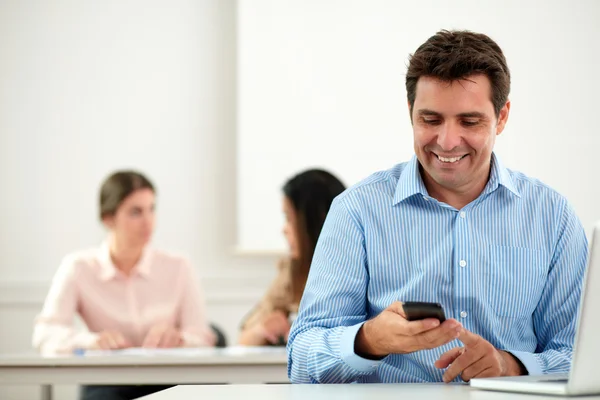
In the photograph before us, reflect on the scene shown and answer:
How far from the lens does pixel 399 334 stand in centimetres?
155

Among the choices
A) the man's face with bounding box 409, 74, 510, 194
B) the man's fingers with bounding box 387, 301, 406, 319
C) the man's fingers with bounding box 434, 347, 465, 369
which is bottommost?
the man's fingers with bounding box 434, 347, 465, 369

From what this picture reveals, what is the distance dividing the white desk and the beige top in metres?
2.26

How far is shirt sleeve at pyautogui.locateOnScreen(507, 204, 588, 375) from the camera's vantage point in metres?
1.87

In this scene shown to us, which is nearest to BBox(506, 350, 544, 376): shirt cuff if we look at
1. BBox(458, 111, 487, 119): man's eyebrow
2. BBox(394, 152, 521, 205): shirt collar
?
BBox(394, 152, 521, 205): shirt collar

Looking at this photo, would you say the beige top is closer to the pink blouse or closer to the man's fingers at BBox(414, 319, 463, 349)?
the pink blouse

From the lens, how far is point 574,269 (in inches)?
75.2

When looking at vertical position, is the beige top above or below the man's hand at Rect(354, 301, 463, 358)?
below

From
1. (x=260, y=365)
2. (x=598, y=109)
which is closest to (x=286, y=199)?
(x=260, y=365)

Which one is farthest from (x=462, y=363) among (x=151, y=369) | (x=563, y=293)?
(x=151, y=369)

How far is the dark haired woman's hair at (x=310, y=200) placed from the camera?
345 cm

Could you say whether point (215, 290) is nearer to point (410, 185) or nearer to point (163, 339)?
point (163, 339)

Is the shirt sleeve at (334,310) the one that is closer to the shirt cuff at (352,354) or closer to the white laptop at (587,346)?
the shirt cuff at (352,354)

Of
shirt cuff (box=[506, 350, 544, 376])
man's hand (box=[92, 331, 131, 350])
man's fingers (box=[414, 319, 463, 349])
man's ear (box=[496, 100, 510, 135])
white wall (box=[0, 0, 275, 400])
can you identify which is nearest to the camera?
man's fingers (box=[414, 319, 463, 349])

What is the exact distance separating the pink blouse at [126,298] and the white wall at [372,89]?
2.84ft
